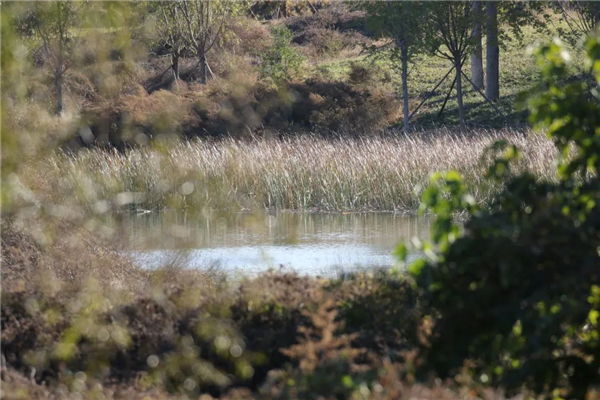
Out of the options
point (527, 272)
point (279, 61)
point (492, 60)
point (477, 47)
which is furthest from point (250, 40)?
point (527, 272)

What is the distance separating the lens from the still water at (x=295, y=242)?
9328 mm

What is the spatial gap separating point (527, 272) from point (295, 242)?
8.83 meters

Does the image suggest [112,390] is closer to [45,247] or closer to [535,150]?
[45,247]

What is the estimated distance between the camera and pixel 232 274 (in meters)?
9.59

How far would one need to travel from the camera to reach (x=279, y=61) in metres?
29.3

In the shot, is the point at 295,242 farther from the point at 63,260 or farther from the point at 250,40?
the point at 250,40

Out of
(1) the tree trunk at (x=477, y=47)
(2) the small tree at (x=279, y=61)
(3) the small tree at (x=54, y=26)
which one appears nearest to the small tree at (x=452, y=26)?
(1) the tree trunk at (x=477, y=47)

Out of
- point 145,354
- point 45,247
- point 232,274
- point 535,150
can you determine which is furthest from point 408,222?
point 145,354

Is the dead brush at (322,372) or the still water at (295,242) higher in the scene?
the dead brush at (322,372)

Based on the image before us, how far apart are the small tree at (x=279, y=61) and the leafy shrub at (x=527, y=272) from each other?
23.9 metres

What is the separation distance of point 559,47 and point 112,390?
9.24 feet

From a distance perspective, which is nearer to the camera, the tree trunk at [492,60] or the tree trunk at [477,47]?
the tree trunk at [477,47]

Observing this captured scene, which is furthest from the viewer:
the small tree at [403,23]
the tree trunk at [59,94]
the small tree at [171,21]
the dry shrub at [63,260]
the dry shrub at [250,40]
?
the dry shrub at [250,40]

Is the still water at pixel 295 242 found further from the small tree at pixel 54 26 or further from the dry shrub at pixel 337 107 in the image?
the dry shrub at pixel 337 107
